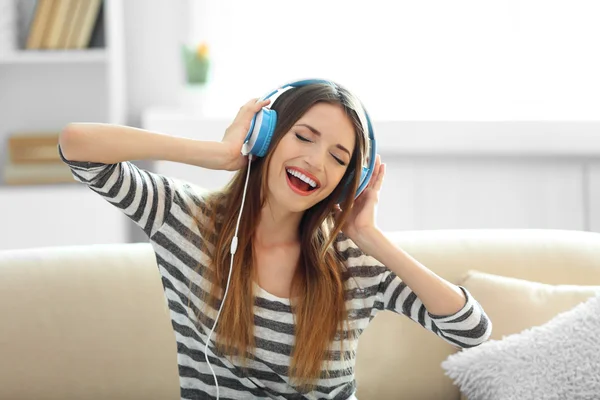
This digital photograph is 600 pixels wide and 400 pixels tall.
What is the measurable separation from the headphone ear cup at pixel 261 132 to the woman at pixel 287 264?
16 mm

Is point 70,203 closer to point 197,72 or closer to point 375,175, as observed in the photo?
point 197,72

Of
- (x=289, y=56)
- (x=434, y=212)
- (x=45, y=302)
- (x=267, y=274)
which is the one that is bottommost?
(x=434, y=212)

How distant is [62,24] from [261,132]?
1730 millimetres

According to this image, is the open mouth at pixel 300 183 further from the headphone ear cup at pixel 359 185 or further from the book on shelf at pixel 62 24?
the book on shelf at pixel 62 24

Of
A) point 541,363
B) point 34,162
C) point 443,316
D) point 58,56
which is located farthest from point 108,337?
point 58,56

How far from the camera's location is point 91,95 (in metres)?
3.12

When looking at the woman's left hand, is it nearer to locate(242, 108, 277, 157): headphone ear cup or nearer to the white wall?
locate(242, 108, 277, 157): headphone ear cup

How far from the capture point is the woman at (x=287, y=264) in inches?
58.1

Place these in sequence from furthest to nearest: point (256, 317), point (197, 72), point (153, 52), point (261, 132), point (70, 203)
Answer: point (153, 52) < point (197, 72) < point (70, 203) < point (256, 317) < point (261, 132)

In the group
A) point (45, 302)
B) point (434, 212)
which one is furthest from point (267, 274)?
point (434, 212)

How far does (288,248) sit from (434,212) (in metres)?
1.58

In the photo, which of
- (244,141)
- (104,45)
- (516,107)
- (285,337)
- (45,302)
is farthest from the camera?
(516,107)

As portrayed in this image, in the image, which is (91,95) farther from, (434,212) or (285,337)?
(285,337)

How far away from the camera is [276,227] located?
1604 millimetres
